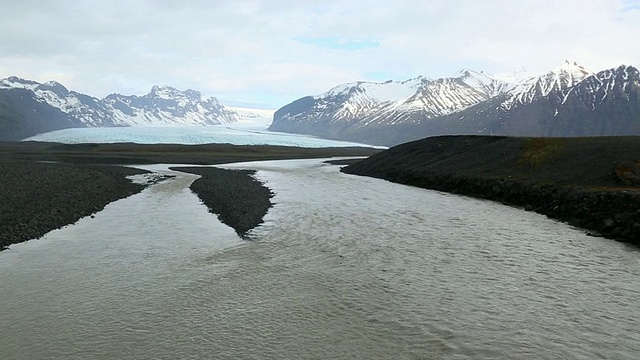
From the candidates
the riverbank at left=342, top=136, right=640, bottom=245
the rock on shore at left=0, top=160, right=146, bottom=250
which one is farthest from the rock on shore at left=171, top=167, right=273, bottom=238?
the riverbank at left=342, top=136, right=640, bottom=245

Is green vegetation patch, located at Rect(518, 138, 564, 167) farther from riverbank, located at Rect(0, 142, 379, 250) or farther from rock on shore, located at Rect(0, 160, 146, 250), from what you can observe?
rock on shore, located at Rect(0, 160, 146, 250)

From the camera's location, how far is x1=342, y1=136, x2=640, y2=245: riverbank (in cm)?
2905

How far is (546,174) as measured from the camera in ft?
137

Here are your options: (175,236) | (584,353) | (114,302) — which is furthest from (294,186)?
(584,353)

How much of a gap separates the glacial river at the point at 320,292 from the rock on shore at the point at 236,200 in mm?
2013

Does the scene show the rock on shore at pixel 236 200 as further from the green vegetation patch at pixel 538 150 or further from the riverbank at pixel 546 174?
the green vegetation patch at pixel 538 150

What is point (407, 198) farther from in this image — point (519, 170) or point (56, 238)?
point (56, 238)

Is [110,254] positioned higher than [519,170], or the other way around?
[519,170]

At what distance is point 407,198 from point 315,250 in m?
22.2

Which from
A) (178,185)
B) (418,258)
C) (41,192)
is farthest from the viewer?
(178,185)

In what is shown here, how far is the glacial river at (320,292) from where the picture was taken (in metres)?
12.7

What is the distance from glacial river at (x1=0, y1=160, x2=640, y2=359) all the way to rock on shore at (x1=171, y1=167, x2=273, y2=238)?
2.01 metres

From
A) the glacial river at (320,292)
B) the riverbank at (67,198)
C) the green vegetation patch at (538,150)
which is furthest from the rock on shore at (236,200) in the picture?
the green vegetation patch at (538,150)

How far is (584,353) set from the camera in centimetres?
1222
